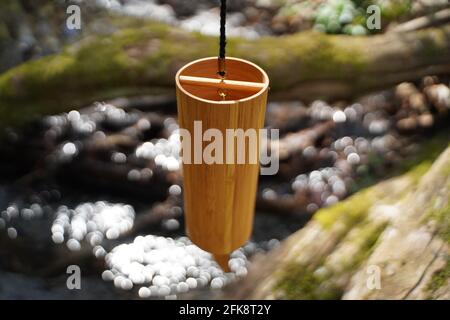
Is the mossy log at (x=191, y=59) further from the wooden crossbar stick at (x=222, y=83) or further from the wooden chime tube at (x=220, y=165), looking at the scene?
the wooden crossbar stick at (x=222, y=83)

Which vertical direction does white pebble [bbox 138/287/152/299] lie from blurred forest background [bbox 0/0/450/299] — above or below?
below

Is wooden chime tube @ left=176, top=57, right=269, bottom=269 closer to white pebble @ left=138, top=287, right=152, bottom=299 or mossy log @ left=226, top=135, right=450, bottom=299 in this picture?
mossy log @ left=226, top=135, right=450, bottom=299

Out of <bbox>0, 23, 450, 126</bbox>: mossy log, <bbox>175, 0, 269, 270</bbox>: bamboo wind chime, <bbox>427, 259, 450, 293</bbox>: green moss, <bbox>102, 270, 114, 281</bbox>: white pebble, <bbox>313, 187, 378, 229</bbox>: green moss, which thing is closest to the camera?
<bbox>175, 0, 269, 270</bbox>: bamboo wind chime

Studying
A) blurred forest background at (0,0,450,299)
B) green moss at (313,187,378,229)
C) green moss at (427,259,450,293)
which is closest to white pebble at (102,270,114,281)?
blurred forest background at (0,0,450,299)

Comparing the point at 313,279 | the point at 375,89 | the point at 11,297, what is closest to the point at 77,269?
the point at 11,297

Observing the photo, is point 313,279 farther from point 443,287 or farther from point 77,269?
point 77,269

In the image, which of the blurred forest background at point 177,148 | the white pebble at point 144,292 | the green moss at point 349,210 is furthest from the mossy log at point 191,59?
the white pebble at point 144,292
